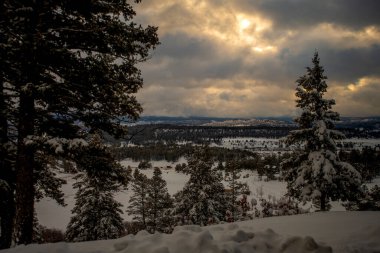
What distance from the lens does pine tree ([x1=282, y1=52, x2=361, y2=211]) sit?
14750mm

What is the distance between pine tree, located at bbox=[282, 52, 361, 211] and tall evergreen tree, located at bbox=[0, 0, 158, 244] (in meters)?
10.6

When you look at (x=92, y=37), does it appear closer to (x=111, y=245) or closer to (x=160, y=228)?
(x=111, y=245)

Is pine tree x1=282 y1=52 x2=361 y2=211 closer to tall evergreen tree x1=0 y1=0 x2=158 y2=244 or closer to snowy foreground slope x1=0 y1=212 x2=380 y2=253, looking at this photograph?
snowy foreground slope x1=0 y1=212 x2=380 y2=253

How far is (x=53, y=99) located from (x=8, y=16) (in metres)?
2.04

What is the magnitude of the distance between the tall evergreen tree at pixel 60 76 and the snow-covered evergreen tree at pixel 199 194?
19.3 m

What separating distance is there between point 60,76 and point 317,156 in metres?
12.7

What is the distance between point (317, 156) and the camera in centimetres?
1505

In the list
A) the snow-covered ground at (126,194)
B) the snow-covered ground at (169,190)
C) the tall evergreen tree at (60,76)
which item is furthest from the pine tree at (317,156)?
the tall evergreen tree at (60,76)

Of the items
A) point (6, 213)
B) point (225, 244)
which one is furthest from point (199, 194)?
point (225, 244)

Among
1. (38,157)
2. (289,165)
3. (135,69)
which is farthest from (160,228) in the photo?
(135,69)

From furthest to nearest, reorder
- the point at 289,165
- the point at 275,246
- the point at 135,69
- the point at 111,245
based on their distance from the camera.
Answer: the point at 289,165 < the point at 135,69 < the point at 111,245 < the point at 275,246

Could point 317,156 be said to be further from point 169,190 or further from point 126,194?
point 126,194

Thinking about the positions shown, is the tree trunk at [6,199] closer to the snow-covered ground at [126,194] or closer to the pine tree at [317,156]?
the snow-covered ground at [126,194]

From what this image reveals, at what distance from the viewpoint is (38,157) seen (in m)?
10.0
